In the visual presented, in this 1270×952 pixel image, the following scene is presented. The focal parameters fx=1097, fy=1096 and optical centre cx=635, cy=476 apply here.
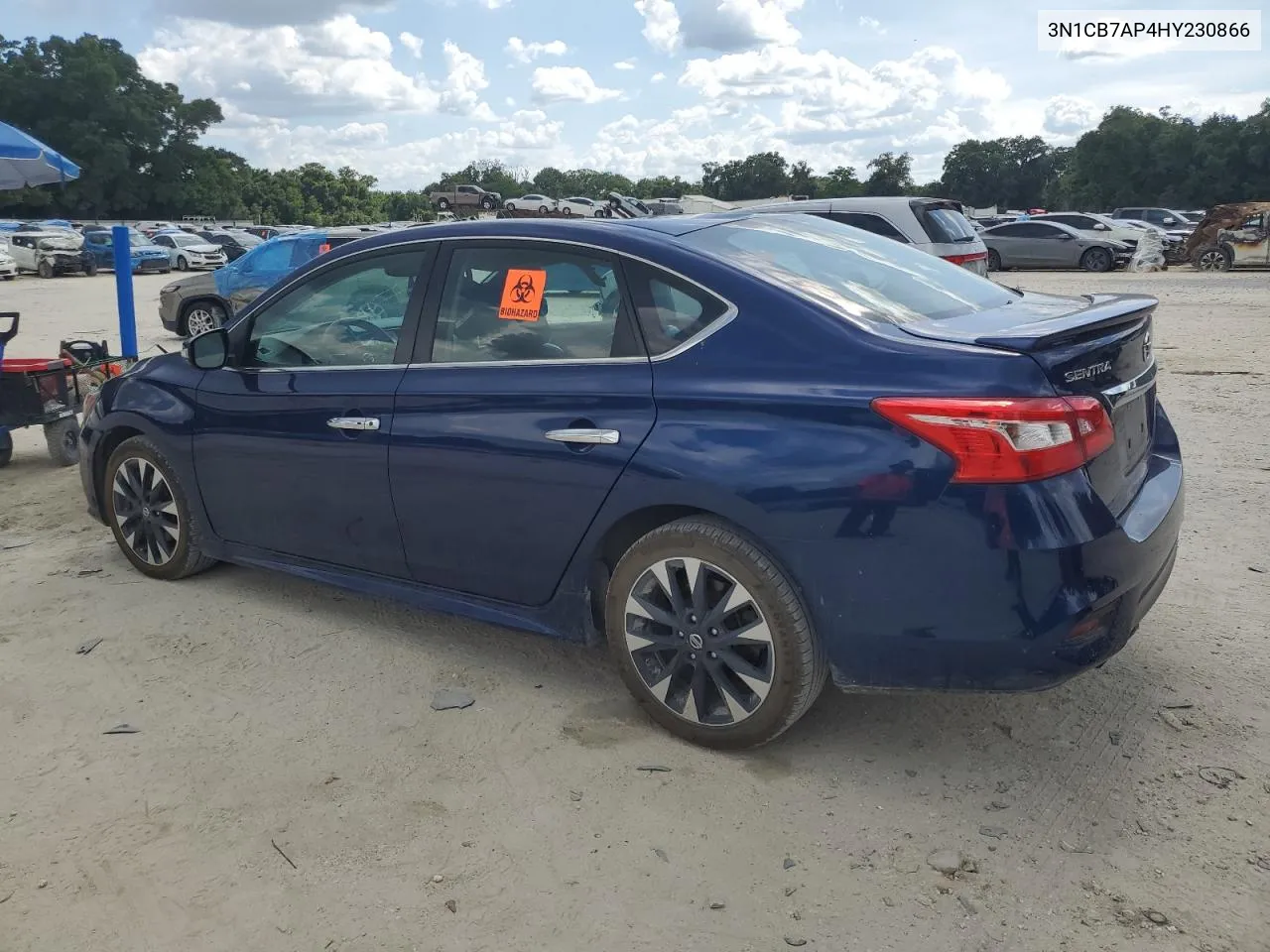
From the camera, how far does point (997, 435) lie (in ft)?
9.36

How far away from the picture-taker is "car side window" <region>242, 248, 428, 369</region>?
419 centimetres

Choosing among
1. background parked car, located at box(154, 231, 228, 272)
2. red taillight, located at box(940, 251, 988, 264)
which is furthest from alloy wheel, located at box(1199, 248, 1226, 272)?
background parked car, located at box(154, 231, 228, 272)

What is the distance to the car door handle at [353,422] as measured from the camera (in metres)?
4.06

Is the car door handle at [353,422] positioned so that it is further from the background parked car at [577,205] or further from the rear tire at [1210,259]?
the background parked car at [577,205]

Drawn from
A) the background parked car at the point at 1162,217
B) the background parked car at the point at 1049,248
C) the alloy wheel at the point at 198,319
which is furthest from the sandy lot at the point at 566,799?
the background parked car at the point at 1162,217

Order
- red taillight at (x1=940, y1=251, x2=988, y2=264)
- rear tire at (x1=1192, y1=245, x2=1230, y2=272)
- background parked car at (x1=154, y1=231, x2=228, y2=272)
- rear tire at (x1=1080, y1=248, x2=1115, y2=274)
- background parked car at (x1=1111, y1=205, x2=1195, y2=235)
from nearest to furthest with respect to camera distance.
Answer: red taillight at (x1=940, y1=251, x2=988, y2=264) → rear tire at (x1=1192, y1=245, x2=1230, y2=272) → rear tire at (x1=1080, y1=248, x2=1115, y2=274) → background parked car at (x1=154, y1=231, x2=228, y2=272) → background parked car at (x1=1111, y1=205, x2=1195, y2=235)

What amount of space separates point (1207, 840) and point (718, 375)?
184 cm

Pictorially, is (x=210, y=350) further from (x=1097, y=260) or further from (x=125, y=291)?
(x=1097, y=260)

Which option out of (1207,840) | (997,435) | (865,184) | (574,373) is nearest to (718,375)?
(574,373)

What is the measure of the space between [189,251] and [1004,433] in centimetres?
4109

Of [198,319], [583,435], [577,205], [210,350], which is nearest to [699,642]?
[583,435]

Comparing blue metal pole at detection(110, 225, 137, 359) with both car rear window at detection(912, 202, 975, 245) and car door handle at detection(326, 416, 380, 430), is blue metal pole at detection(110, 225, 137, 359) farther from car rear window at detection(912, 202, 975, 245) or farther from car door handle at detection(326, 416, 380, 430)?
car rear window at detection(912, 202, 975, 245)

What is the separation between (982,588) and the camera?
115 inches

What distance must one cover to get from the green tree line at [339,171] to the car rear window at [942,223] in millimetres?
62030
